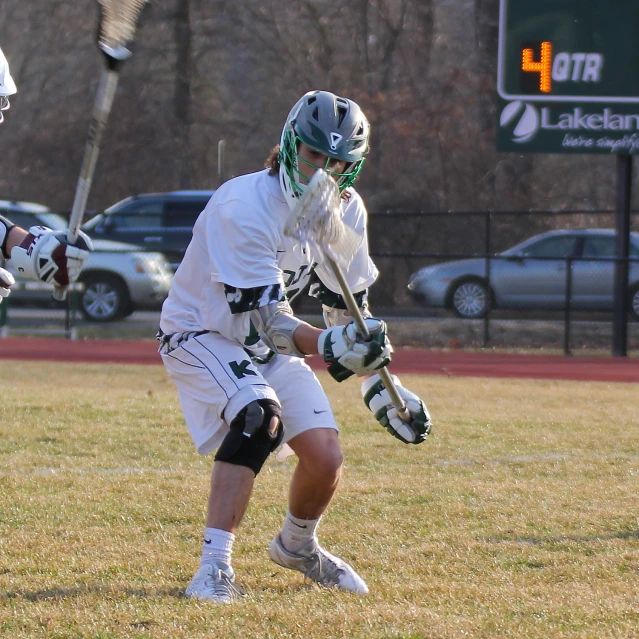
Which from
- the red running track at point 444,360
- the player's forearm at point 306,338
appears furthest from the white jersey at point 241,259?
the red running track at point 444,360

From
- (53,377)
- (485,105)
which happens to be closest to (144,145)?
(485,105)

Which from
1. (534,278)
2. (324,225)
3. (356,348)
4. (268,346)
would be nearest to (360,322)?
(356,348)

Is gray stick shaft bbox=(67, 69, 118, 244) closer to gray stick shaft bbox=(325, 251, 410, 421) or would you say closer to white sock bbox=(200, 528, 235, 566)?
gray stick shaft bbox=(325, 251, 410, 421)

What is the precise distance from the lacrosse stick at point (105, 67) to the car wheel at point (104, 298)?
13.0 meters

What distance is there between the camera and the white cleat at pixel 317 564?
421 cm

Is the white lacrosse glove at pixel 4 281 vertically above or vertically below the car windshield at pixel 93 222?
below

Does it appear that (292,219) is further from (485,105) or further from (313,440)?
(485,105)

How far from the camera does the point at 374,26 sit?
26.6 metres

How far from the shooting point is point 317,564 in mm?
4293

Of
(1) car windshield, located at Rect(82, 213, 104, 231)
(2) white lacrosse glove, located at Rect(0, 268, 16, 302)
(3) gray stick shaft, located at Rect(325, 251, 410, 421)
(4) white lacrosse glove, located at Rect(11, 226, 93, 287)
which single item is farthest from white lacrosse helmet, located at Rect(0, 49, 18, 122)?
(1) car windshield, located at Rect(82, 213, 104, 231)

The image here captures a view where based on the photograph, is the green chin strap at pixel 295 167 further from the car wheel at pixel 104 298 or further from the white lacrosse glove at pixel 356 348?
the car wheel at pixel 104 298

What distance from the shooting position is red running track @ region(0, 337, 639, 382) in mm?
12531

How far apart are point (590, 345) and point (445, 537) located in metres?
11.1

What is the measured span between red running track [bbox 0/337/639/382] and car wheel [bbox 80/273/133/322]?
1.16 metres
